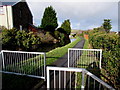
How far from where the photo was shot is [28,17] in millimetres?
19859

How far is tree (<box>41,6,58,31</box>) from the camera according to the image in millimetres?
22438

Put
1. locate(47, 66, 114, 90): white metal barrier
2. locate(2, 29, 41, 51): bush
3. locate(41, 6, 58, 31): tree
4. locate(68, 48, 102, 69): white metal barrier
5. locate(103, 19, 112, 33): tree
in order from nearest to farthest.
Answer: locate(47, 66, 114, 90): white metal barrier < locate(68, 48, 102, 69): white metal barrier < locate(2, 29, 41, 51): bush < locate(41, 6, 58, 31): tree < locate(103, 19, 112, 33): tree

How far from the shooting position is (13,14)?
15445 mm

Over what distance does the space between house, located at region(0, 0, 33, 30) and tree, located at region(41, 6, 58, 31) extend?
5550 mm

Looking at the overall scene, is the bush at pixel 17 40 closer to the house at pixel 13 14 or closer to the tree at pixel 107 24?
the house at pixel 13 14

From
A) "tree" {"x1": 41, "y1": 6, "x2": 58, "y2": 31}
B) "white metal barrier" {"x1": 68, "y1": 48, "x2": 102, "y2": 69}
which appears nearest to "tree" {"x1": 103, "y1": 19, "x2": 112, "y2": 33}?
"tree" {"x1": 41, "y1": 6, "x2": 58, "y2": 31}

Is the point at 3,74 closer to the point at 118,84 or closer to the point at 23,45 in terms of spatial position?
the point at 118,84

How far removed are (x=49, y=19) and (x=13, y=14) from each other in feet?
28.7

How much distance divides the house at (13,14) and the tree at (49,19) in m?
5.55

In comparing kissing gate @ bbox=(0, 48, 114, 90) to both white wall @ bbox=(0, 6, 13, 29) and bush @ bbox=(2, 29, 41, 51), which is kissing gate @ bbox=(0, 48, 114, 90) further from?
white wall @ bbox=(0, 6, 13, 29)

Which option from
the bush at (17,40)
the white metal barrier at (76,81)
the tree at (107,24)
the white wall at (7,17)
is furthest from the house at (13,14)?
the tree at (107,24)

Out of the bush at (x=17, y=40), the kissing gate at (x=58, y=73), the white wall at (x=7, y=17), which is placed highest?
the white wall at (x=7, y=17)

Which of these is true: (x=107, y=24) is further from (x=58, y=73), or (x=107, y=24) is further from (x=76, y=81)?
(x=76, y=81)

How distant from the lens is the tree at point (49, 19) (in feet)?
73.6
